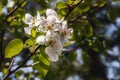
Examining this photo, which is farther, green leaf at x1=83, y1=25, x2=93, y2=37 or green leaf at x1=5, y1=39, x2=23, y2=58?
green leaf at x1=83, y1=25, x2=93, y2=37

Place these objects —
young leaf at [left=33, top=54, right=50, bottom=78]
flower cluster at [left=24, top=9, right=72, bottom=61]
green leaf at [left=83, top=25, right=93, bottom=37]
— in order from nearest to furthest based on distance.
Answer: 1. flower cluster at [left=24, top=9, right=72, bottom=61]
2. young leaf at [left=33, top=54, right=50, bottom=78]
3. green leaf at [left=83, top=25, right=93, bottom=37]

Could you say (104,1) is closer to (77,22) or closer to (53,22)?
(77,22)

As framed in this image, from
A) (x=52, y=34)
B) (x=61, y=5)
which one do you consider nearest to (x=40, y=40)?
(x=52, y=34)

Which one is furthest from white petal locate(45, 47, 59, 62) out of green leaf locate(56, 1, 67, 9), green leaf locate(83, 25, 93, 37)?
green leaf locate(83, 25, 93, 37)

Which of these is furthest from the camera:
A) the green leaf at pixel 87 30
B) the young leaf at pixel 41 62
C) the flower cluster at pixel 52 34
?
the green leaf at pixel 87 30

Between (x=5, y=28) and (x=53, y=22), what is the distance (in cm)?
42

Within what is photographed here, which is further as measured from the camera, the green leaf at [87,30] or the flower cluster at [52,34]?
the green leaf at [87,30]

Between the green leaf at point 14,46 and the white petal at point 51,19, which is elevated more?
the white petal at point 51,19

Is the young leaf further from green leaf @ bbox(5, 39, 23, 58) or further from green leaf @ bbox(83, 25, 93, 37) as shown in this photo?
green leaf @ bbox(83, 25, 93, 37)

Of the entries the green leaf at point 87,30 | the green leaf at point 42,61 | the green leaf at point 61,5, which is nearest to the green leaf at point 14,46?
the green leaf at point 42,61

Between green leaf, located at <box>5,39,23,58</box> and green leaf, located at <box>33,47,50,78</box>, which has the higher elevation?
green leaf, located at <box>5,39,23,58</box>

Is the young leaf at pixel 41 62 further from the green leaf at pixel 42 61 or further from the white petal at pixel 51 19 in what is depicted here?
the white petal at pixel 51 19

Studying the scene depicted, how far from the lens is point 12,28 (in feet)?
4.74

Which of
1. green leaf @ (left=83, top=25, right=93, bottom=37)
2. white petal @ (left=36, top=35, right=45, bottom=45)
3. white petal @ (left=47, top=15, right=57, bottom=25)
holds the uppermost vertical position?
white petal @ (left=47, top=15, right=57, bottom=25)
